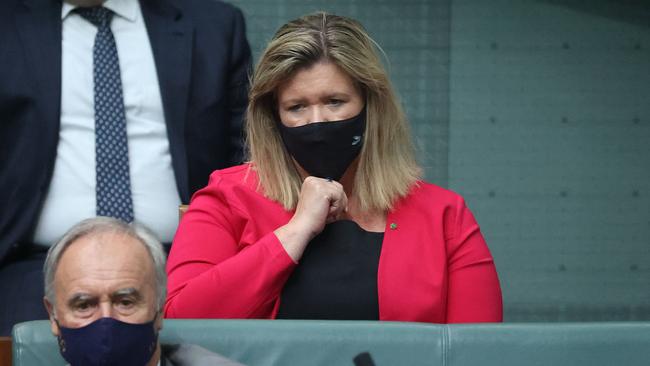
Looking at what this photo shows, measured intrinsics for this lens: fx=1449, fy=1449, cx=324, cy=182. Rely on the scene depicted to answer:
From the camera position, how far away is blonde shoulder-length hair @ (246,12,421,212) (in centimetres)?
342

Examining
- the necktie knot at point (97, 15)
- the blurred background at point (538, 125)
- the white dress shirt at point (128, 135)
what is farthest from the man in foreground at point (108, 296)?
the blurred background at point (538, 125)

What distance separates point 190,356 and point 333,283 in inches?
20.0

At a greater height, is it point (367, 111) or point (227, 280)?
point (367, 111)

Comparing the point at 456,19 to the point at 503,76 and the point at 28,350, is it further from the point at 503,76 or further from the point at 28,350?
the point at 28,350

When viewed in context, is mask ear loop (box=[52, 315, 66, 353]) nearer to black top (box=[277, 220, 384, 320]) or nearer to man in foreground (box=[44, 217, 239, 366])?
man in foreground (box=[44, 217, 239, 366])

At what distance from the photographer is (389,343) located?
9.78ft

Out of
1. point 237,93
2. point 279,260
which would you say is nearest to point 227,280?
point 279,260

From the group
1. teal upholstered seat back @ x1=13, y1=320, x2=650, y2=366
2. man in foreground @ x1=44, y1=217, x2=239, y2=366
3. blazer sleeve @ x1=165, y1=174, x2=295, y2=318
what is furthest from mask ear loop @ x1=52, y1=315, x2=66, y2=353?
blazer sleeve @ x1=165, y1=174, x2=295, y2=318

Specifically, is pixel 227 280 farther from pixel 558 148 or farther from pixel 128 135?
pixel 558 148

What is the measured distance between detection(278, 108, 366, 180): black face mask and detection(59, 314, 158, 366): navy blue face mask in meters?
0.78

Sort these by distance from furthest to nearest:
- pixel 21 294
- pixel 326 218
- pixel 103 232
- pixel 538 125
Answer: pixel 538 125
pixel 21 294
pixel 326 218
pixel 103 232

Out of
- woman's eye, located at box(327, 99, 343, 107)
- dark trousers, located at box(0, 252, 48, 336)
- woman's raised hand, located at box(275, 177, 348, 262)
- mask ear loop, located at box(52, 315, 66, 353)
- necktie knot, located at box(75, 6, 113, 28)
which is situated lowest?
dark trousers, located at box(0, 252, 48, 336)

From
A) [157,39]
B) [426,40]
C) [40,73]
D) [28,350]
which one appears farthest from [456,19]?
[28,350]

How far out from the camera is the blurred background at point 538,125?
16.3 ft
